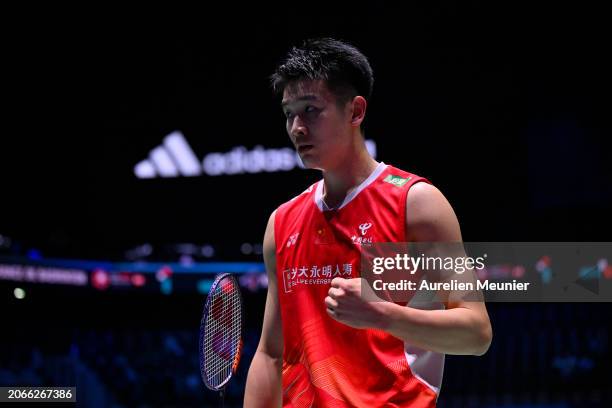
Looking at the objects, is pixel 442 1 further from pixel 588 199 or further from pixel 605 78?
pixel 588 199

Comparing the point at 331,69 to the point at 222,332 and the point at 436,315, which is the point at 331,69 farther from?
the point at 222,332

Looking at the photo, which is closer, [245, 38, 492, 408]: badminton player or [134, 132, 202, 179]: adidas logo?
[245, 38, 492, 408]: badminton player

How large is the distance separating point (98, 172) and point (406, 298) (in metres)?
9.71

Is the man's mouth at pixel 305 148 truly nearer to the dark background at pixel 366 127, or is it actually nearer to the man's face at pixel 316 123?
the man's face at pixel 316 123

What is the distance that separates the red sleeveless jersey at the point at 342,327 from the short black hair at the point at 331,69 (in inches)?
9.9

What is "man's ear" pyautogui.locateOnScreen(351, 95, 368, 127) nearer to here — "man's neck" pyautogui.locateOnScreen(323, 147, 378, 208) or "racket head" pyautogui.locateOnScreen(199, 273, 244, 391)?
"man's neck" pyautogui.locateOnScreen(323, 147, 378, 208)

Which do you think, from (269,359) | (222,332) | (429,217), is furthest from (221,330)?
(429,217)

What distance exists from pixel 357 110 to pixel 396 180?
9.6 inches

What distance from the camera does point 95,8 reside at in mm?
8844

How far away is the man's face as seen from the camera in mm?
1998

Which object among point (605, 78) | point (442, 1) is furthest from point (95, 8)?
point (605, 78)

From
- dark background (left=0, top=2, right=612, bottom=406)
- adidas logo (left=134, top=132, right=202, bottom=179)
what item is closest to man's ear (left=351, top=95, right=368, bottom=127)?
dark background (left=0, top=2, right=612, bottom=406)

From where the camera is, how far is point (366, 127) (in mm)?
8547

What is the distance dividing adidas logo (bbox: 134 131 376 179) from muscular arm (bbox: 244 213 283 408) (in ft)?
24.4
